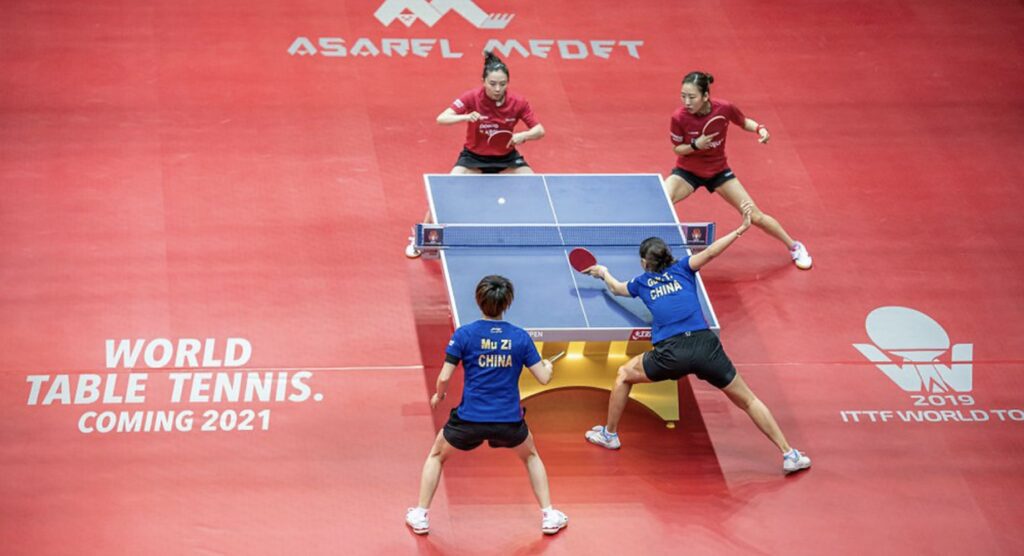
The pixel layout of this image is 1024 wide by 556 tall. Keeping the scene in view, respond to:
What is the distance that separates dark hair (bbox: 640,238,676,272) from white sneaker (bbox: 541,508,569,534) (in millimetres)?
1566

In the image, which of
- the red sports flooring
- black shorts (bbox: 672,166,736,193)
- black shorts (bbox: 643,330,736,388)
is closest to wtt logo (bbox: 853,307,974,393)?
the red sports flooring

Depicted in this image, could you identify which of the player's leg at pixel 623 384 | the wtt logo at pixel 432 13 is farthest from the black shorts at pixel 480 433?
the wtt logo at pixel 432 13

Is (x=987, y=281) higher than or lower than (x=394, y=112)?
lower

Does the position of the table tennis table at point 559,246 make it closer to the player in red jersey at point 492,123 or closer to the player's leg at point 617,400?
the player's leg at point 617,400

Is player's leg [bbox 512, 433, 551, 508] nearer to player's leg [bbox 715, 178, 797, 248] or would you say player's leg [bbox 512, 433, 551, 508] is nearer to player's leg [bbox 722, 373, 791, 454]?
player's leg [bbox 722, 373, 791, 454]

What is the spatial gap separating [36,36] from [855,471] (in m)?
8.15

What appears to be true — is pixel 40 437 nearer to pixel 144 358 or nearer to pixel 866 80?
pixel 144 358

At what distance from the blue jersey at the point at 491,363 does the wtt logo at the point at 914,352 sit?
310 centimetres

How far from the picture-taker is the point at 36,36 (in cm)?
1186

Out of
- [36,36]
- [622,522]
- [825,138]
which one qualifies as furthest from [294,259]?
[825,138]

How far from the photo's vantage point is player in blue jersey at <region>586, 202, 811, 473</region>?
773 centimetres

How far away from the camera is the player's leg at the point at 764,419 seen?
7.85 metres

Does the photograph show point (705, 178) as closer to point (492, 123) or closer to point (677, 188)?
point (677, 188)

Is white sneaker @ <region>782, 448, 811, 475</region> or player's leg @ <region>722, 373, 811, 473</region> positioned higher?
player's leg @ <region>722, 373, 811, 473</region>
